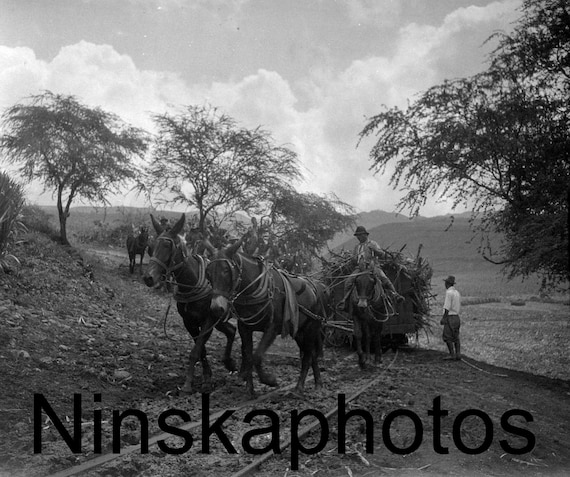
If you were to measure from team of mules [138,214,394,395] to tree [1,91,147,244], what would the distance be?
16.8 m

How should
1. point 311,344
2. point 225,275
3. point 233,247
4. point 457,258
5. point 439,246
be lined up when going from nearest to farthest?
point 225,275
point 233,247
point 311,344
point 457,258
point 439,246

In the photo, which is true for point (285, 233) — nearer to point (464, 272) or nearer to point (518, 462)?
point (518, 462)

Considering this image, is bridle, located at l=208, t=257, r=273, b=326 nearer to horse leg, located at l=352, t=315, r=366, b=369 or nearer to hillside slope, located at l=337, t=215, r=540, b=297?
horse leg, located at l=352, t=315, r=366, b=369

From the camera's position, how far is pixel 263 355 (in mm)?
7387

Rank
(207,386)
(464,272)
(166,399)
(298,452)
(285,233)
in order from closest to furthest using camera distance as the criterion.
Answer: (298,452) < (166,399) < (207,386) < (285,233) < (464,272)

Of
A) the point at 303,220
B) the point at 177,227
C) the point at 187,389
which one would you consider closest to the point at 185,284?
the point at 177,227

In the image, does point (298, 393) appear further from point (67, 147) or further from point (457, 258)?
point (457, 258)

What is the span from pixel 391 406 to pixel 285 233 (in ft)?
75.6

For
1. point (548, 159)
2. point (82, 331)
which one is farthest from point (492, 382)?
point (82, 331)

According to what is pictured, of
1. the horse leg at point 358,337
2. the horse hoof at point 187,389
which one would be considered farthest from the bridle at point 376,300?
the horse hoof at point 187,389

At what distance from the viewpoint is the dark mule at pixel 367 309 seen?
1058cm

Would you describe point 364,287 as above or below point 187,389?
above

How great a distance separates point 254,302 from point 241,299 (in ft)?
0.59

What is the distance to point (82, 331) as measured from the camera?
10.4m
